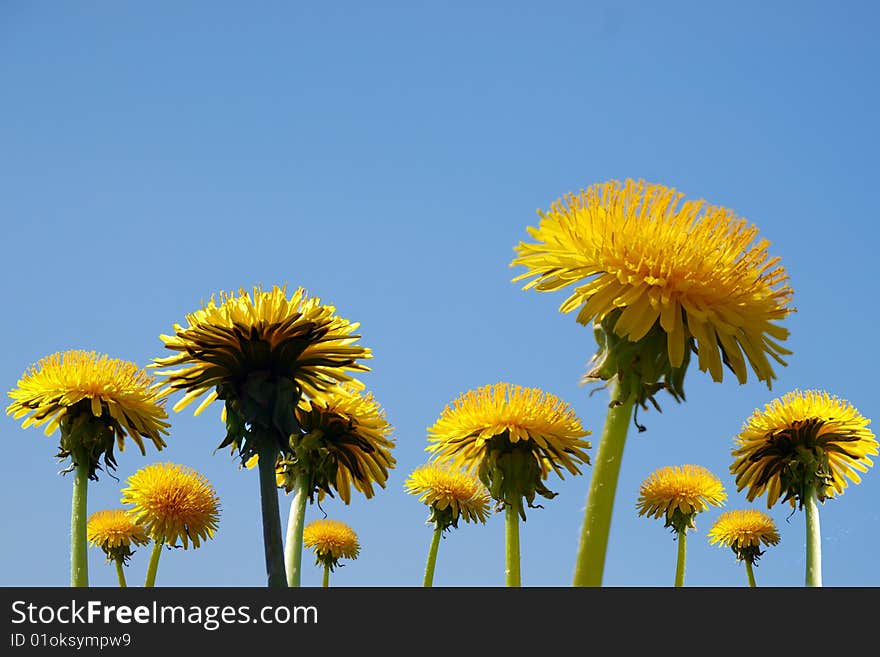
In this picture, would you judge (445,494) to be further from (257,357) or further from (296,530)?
(257,357)

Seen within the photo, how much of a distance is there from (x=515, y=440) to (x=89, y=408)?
381 cm

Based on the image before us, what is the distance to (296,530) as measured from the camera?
5.64 meters

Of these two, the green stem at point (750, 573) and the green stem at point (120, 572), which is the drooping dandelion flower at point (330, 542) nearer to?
the green stem at point (120, 572)

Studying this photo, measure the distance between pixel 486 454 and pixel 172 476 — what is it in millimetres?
4985

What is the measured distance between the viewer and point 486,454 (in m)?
6.27

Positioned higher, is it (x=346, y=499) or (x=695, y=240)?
(x=695, y=240)

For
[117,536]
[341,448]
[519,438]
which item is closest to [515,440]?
[519,438]

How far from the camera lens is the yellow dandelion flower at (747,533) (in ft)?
38.4

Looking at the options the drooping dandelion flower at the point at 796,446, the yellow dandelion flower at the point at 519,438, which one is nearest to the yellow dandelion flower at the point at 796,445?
the drooping dandelion flower at the point at 796,446

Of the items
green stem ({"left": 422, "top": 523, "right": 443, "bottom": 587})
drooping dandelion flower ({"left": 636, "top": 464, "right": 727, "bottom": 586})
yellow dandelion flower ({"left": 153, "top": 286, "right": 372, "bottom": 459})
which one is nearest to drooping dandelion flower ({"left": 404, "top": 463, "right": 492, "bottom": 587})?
green stem ({"left": 422, "top": 523, "right": 443, "bottom": 587})

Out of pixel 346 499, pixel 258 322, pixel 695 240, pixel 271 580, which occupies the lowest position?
pixel 271 580

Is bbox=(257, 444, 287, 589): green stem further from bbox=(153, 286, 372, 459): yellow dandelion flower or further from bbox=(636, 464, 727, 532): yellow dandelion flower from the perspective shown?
bbox=(636, 464, 727, 532): yellow dandelion flower

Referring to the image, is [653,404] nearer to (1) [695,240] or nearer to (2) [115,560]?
(1) [695,240]
